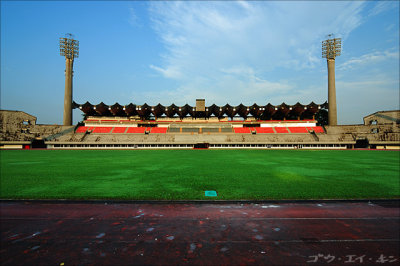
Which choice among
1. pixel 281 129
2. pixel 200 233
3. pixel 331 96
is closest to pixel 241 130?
pixel 281 129

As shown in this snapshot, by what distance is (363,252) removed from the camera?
3287 mm

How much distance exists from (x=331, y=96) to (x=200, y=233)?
211 feet

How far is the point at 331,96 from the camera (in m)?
54.2

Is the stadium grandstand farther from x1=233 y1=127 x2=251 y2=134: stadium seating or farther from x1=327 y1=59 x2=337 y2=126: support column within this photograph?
x1=327 y1=59 x2=337 y2=126: support column

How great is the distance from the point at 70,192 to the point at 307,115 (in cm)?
6363

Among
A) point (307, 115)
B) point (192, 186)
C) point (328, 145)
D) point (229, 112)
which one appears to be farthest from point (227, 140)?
point (192, 186)

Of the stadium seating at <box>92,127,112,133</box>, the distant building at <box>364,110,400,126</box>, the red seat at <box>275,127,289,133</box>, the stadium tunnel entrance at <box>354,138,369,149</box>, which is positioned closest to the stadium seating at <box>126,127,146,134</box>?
the stadium seating at <box>92,127,112,133</box>

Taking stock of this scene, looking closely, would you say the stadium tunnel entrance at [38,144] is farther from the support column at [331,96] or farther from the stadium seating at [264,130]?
the support column at [331,96]

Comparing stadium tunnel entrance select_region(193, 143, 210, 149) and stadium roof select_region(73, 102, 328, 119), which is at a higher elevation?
stadium roof select_region(73, 102, 328, 119)

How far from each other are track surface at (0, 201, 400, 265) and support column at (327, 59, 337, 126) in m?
57.9

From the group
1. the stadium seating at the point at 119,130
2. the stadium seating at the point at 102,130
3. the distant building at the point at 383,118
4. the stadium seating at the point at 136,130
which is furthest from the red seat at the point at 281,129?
the stadium seating at the point at 102,130

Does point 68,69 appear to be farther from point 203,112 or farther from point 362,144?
point 362,144

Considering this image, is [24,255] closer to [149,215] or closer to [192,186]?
[149,215]

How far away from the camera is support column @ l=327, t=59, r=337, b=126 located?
5350 centimetres
